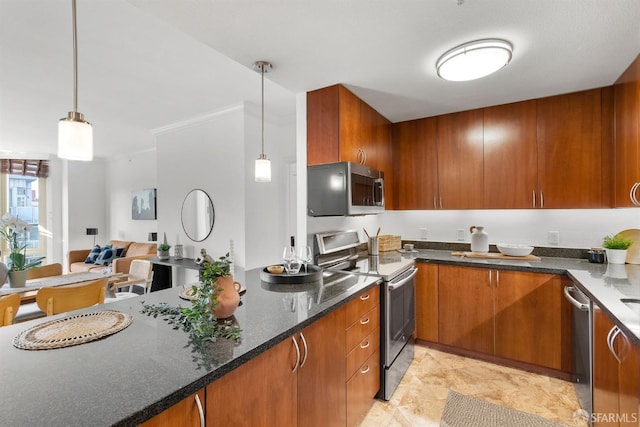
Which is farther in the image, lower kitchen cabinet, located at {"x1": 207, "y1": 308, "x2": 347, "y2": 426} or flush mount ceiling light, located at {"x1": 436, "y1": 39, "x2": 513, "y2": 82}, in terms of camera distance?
flush mount ceiling light, located at {"x1": 436, "y1": 39, "x2": 513, "y2": 82}

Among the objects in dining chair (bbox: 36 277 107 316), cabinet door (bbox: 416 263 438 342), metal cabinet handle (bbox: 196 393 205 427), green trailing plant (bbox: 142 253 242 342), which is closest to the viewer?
metal cabinet handle (bbox: 196 393 205 427)

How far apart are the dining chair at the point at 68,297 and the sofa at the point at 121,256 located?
8.66ft

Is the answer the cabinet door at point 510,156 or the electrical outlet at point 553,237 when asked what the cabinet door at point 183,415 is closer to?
the cabinet door at point 510,156

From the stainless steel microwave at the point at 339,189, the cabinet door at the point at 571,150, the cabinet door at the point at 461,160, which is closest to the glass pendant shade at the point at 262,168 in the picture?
the stainless steel microwave at the point at 339,189

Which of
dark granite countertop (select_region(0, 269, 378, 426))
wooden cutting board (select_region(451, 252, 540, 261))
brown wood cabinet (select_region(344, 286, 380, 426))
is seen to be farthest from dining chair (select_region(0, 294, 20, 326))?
wooden cutting board (select_region(451, 252, 540, 261))

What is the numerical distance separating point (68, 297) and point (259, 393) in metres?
2.20

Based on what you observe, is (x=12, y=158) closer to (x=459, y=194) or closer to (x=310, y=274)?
(x=310, y=274)

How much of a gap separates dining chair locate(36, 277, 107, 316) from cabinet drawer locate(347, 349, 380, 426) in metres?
2.22

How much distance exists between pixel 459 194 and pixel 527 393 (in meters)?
1.75

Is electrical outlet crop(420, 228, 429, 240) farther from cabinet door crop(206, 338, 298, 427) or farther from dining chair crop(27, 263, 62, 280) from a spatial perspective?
dining chair crop(27, 263, 62, 280)

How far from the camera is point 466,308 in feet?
8.54

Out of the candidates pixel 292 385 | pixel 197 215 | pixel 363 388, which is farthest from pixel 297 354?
pixel 197 215

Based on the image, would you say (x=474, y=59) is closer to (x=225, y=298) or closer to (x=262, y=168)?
(x=262, y=168)

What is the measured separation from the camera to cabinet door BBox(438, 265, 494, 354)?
252cm
